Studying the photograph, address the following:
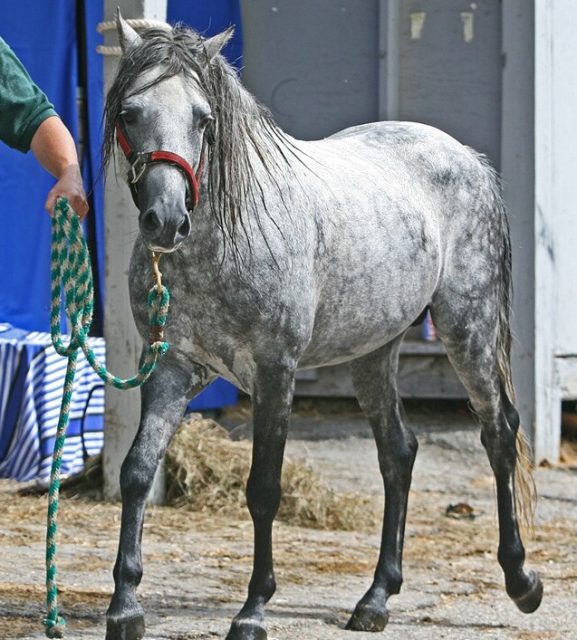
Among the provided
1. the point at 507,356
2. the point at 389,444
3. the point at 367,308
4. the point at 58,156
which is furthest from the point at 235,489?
the point at 58,156

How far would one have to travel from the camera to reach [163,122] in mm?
3648

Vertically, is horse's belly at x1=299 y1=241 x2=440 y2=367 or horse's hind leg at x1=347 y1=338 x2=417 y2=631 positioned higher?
horse's belly at x1=299 y1=241 x2=440 y2=367

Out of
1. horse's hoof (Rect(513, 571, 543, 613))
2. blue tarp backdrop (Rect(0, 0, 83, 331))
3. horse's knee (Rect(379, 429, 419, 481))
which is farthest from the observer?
blue tarp backdrop (Rect(0, 0, 83, 331))

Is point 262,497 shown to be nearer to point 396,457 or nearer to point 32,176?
point 396,457

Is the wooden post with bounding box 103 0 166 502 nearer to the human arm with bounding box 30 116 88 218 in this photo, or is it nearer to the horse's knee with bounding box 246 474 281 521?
the horse's knee with bounding box 246 474 281 521

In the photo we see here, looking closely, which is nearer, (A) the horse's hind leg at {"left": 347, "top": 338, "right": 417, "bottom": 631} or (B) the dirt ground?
(B) the dirt ground

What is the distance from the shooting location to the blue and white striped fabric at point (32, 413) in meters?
6.78

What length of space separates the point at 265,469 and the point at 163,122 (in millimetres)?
1112

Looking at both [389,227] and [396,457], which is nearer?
[389,227]

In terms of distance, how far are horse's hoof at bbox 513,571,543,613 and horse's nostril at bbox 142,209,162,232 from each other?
7.01ft

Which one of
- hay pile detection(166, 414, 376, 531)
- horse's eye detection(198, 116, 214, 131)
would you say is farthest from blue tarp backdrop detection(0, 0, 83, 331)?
horse's eye detection(198, 116, 214, 131)

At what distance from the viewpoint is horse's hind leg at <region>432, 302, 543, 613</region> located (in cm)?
498

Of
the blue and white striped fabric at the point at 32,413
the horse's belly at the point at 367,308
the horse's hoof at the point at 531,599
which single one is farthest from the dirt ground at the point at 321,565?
the horse's belly at the point at 367,308

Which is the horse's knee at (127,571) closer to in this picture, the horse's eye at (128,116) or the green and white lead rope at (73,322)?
the green and white lead rope at (73,322)
